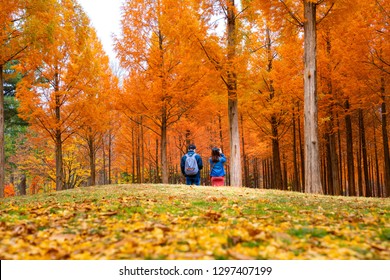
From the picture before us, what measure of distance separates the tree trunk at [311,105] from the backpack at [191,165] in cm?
347

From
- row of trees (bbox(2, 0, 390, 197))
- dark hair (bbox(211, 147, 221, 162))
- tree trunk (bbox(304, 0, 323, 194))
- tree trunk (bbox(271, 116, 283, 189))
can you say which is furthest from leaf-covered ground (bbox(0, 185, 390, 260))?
tree trunk (bbox(271, 116, 283, 189))

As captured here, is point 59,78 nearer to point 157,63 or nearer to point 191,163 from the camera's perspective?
point 157,63

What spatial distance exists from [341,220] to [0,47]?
9.84m

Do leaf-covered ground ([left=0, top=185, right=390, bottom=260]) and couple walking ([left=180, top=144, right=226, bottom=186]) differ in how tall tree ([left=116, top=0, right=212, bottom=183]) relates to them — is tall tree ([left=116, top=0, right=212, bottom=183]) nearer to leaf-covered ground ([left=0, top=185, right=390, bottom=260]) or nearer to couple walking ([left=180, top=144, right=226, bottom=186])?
couple walking ([left=180, top=144, right=226, bottom=186])

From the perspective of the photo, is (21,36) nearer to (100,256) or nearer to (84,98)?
(84,98)

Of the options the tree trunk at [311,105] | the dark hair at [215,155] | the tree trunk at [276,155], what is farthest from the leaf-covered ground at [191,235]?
the tree trunk at [276,155]

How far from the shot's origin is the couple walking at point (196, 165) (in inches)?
423

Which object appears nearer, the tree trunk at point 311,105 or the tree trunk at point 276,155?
the tree trunk at point 311,105

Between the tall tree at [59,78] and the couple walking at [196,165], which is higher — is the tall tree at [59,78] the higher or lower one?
the higher one

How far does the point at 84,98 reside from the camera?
45.8ft

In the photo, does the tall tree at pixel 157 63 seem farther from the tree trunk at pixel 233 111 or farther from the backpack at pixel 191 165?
the backpack at pixel 191 165

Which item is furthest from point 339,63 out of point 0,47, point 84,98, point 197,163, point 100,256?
point 100,256

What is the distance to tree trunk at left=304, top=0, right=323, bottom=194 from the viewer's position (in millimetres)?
9062

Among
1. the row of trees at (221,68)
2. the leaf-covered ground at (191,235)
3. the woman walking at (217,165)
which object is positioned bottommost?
the leaf-covered ground at (191,235)
